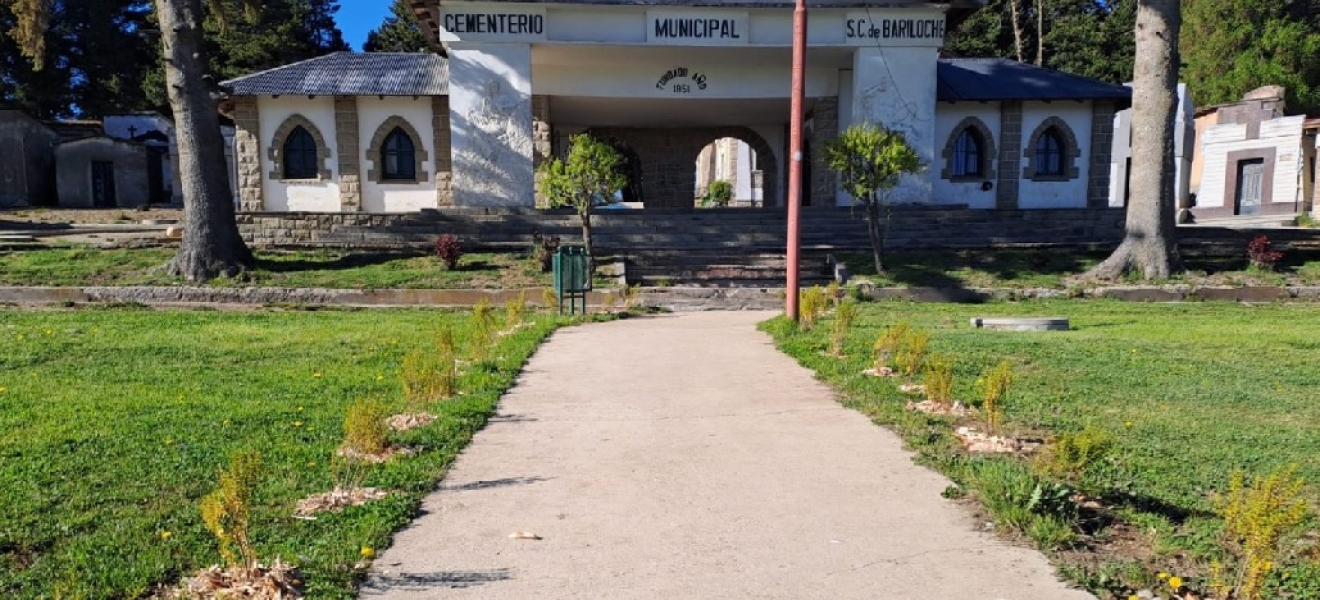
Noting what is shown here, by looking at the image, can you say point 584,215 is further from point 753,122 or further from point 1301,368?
point 753,122

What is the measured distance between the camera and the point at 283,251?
18.6 metres

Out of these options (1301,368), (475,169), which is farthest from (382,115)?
(1301,368)

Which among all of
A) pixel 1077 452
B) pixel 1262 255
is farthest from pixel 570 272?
pixel 1262 255

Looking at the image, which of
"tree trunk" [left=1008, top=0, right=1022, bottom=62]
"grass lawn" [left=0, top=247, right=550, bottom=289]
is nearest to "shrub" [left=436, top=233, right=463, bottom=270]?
Result: "grass lawn" [left=0, top=247, right=550, bottom=289]

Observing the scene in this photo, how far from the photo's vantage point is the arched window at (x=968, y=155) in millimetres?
23844

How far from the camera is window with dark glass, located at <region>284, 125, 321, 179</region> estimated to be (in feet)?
75.1

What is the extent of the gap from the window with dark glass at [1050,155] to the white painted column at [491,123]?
13965mm

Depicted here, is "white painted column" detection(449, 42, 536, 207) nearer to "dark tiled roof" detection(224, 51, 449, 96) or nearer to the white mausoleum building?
the white mausoleum building

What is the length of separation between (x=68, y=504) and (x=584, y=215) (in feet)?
42.7

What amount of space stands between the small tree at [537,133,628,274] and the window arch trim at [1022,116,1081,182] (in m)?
13.0

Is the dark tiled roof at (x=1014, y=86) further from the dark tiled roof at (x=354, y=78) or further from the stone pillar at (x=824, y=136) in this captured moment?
the dark tiled roof at (x=354, y=78)

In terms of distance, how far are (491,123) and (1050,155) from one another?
15.3 meters

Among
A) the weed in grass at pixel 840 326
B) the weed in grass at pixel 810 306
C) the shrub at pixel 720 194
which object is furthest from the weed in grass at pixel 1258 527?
the shrub at pixel 720 194

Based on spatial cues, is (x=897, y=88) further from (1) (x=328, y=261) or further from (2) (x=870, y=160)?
(1) (x=328, y=261)
